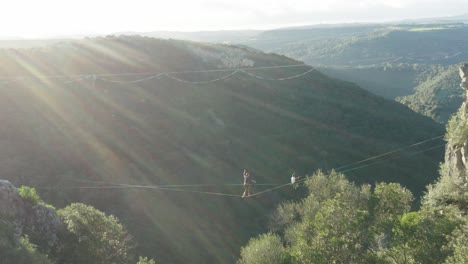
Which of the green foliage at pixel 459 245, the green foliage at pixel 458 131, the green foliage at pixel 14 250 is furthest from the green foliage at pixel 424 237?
the green foliage at pixel 14 250

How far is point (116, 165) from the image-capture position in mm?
62469

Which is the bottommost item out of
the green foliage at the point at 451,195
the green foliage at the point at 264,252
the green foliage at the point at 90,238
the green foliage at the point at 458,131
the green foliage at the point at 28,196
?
the green foliage at the point at 264,252

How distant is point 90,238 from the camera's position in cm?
2772

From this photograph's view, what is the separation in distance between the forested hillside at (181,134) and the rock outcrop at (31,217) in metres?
14.0

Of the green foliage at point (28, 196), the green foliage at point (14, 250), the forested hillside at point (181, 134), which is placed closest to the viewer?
the green foliage at point (14, 250)

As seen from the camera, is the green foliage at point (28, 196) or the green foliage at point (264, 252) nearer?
the green foliage at point (28, 196)

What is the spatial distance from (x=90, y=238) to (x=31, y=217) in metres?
4.54

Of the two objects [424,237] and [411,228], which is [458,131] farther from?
[424,237]

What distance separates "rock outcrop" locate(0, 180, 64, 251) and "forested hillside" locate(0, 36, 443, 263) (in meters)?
14.0

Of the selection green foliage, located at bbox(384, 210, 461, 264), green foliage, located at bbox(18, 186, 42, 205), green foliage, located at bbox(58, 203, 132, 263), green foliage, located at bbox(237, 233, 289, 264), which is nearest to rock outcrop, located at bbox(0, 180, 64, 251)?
green foliage, located at bbox(18, 186, 42, 205)

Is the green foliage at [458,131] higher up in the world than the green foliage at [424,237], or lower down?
higher up

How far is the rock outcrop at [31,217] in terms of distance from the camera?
2569 cm

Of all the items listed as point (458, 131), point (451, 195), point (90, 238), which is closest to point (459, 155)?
point (458, 131)

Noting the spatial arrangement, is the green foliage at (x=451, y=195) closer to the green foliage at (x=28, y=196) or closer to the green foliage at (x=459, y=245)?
the green foliage at (x=459, y=245)
